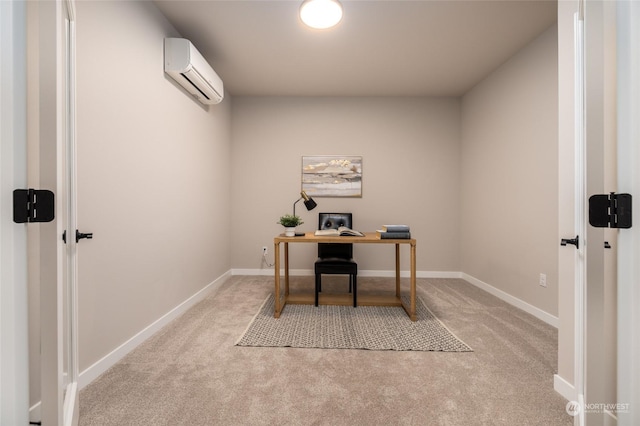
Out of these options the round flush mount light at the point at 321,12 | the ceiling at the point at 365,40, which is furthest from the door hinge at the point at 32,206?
the ceiling at the point at 365,40

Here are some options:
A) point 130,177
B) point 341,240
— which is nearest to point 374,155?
point 341,240

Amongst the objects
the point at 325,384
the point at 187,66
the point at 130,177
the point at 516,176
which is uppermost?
the point at 187,66

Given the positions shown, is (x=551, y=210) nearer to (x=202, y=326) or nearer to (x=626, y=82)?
(x=626, y=82)

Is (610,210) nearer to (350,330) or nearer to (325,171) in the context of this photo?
(350,330)

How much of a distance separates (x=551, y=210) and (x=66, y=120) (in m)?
3.51

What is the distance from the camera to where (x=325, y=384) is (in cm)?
159

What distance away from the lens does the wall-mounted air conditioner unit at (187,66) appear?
240 cm

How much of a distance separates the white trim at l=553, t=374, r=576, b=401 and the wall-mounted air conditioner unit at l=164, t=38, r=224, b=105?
3.51 metres

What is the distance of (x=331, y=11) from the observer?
212cm

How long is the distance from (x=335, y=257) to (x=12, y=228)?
9.37 ft

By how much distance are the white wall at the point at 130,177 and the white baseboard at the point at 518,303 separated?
3473 millimetres

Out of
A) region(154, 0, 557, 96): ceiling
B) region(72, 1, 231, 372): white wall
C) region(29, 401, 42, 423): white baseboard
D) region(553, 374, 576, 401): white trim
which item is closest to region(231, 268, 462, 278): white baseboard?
region(72, 1, 231, 372): white wall

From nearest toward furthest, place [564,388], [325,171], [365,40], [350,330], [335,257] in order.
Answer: [564,388] < [350,330] < [365,40] < [335,257] < [325,171]

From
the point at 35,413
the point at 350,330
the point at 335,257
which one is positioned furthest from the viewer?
the point at 335,257
